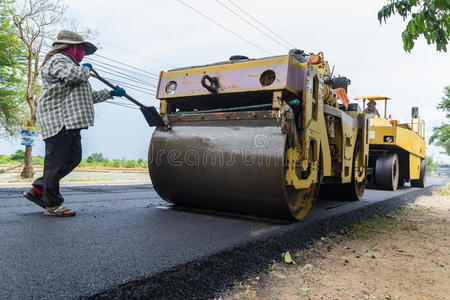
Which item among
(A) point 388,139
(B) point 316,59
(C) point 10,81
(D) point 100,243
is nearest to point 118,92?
(D) point 100,243

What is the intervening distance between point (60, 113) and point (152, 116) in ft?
2.56

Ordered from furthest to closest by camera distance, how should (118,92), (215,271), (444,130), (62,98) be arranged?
(444,130), (118,92), (62,98), (215,271)

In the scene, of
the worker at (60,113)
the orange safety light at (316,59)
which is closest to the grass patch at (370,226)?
the orange safety light at (316,59)

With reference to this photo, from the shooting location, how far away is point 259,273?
2203 mm

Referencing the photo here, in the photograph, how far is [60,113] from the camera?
9.52ft

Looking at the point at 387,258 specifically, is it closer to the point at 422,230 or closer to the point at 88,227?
the point at 422,230

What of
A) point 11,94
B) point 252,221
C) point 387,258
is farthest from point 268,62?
point 11,94

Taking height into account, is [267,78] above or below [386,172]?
above

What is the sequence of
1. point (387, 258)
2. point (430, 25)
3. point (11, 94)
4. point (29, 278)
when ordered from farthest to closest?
1. point (11, 94)
2. point (430, 25)
3. point (387, 258)
4. point (29, 278)

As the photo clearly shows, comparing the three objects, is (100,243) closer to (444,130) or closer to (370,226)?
(370,226)

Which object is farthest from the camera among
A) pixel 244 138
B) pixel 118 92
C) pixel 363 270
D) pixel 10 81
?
pixel 10 81

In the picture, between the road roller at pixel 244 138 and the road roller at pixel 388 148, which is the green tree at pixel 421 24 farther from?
the road roller at pixel 388 148

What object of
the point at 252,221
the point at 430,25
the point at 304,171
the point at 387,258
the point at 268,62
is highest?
the point at 430,25

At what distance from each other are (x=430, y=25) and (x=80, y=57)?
12.3ft
